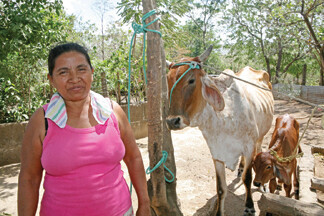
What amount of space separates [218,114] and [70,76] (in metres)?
1.79

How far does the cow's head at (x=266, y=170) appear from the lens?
2.76 metres

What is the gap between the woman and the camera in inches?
50.4

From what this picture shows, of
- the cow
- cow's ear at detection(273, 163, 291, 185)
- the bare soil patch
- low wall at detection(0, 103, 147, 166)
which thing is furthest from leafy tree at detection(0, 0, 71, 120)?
cow's ear at detection(273, 163, 291, 185)

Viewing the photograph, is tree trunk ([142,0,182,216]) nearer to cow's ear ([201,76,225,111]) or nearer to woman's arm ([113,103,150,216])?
woman's arm ([113,103,150,216])

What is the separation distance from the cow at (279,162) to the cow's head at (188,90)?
3.19 feet

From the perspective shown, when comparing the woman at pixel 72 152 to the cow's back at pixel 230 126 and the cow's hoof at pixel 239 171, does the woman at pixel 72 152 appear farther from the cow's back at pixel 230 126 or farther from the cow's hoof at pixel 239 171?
the cow's hoof at pixel 239 171

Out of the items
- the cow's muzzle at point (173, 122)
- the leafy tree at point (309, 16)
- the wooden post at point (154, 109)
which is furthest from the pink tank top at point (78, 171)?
the leafy tree at point (309, 16)

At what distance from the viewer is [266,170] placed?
110 inches

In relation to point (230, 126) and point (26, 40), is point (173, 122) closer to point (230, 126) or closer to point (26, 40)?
point (230, 126)

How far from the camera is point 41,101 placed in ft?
20.9

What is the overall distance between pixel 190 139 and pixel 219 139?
3.99 metres

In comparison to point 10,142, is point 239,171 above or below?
below

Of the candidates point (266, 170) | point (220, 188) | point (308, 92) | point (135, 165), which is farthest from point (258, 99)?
point (308, 92)

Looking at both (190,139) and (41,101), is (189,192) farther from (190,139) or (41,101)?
(41,101)
